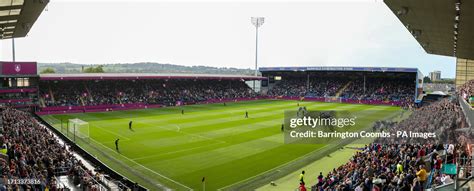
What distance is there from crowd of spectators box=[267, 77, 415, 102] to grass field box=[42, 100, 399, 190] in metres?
30.0

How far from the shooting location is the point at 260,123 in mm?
39281

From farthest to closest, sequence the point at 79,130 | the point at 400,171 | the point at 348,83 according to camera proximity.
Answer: the point at 348,83
the point at 79,130
the point at 400,171

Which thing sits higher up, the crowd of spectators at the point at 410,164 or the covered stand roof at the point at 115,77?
the covered stand roof at the point at 115,77

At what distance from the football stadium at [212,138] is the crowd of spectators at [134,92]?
303 mm

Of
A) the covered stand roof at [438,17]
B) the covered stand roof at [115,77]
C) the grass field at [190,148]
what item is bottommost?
the grass field at [190,148]

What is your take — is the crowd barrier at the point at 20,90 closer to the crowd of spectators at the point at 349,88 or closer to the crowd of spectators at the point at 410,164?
the crowd of spectators at the point at 410,164

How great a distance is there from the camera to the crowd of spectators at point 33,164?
41.1ft

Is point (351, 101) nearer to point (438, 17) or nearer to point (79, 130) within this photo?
point (79, 130)

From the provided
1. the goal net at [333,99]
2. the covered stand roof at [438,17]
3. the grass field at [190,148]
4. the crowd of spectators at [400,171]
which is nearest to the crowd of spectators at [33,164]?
the grass field at [190,148]

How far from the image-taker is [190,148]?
26.8 meters

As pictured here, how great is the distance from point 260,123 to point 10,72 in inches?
1266

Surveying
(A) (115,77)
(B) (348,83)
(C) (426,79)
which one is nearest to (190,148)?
(A) (115,77)

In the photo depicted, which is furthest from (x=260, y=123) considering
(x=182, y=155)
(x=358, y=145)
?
(x=182, y=155)

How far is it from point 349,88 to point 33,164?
2777 inches
